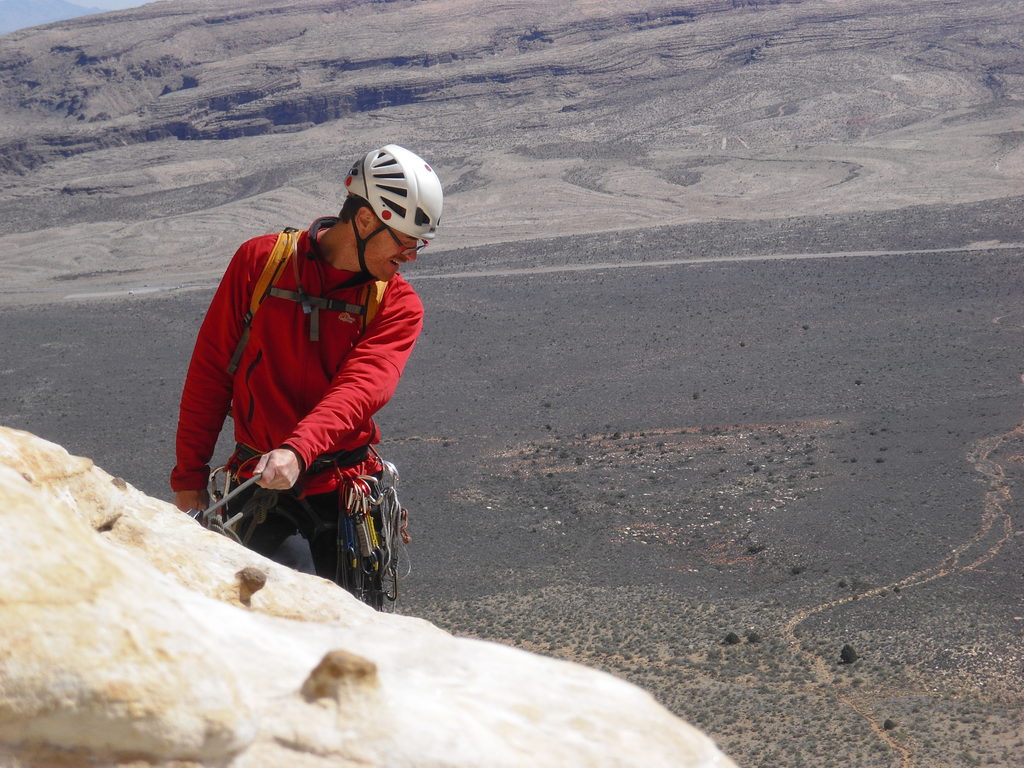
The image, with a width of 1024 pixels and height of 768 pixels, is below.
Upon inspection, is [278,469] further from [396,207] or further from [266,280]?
[396,207]

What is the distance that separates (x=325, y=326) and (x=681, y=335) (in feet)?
50.0

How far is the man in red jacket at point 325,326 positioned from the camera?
3.28 meters

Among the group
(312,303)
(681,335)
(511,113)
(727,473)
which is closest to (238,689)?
(312,303)

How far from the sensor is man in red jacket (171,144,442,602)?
328cm

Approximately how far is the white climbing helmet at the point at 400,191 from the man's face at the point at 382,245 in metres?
0.02

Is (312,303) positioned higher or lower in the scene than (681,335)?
higher

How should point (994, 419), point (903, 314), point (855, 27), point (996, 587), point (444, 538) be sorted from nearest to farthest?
point (996, 587)
point (444, 538)
point (994, 419)
point (903, 314)
point (855, 27)

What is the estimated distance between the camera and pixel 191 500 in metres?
3.55

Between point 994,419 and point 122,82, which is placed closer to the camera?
point 994,419

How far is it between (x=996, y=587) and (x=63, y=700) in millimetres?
8049

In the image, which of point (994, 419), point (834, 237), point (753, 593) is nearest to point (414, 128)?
point (834, 237)

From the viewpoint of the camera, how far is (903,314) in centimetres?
1842

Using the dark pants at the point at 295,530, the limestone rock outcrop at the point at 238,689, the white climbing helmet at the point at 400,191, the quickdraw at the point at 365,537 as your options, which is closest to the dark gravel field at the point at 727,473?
the quickdraw at the point at 365,537

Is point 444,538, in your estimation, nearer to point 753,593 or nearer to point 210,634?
point 753,593
